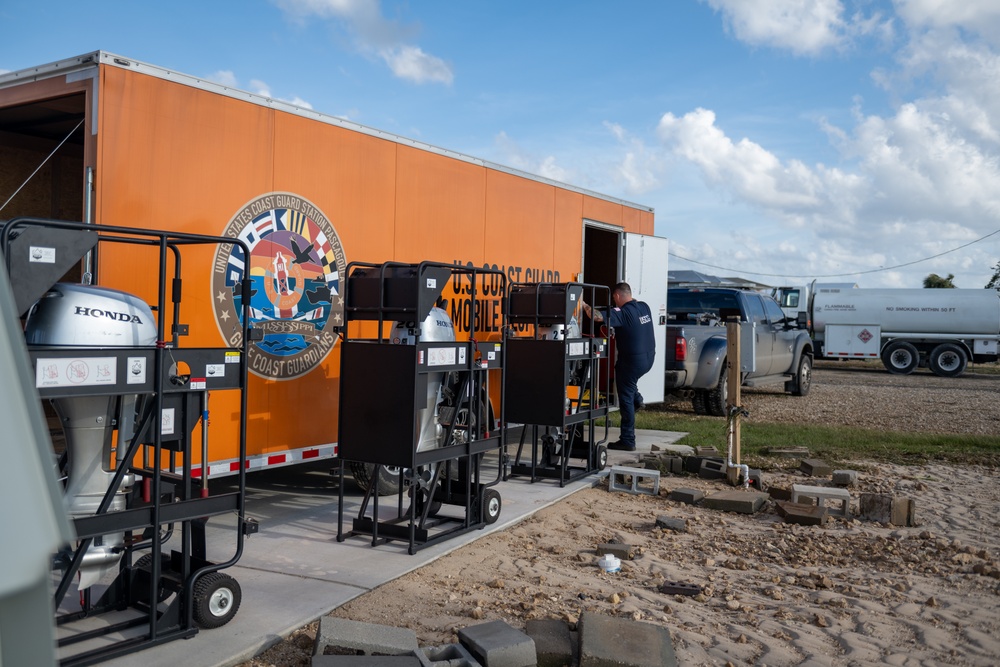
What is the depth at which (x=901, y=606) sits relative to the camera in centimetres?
518

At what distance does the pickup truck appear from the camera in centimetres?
1362

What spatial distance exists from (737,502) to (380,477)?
3137 mm

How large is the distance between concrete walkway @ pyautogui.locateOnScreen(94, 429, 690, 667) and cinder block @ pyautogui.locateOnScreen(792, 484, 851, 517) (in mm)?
2010

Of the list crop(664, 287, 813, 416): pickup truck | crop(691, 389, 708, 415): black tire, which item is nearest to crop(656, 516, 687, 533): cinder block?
crop(664, 287, 813, 416): pickup truck

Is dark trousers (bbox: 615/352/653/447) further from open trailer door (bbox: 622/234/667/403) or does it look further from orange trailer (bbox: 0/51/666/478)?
orange trailer (bbox: 0/51/666/478)

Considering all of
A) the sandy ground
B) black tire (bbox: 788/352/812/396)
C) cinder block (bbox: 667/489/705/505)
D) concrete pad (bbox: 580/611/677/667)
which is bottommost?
the sandy ground

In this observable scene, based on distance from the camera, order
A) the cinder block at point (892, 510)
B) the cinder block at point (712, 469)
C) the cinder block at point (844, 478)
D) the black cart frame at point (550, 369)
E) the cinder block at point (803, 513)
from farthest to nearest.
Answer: the cinder block at point (712, 469)
the cinder block at point (844, 478)
the black cart frame at point (550, 369)
the cinder block at point (892, 510)
the cinder block at point (803, 513)

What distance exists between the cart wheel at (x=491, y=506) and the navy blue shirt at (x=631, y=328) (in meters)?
3.50

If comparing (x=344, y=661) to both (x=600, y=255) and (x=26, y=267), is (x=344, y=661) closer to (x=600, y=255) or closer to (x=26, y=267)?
(x=26, y=267)

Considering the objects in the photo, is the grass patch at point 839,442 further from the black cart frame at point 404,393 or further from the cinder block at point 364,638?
the cinder block at point 364,638

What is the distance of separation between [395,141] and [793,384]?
510 inches

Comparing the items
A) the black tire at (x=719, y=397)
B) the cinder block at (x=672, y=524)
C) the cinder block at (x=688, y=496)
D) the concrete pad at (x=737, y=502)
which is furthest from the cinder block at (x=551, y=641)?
the black tire at (x=719, y=397)

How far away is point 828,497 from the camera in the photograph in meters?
7.75

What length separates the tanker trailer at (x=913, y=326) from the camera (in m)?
25.5
